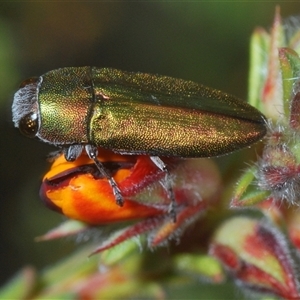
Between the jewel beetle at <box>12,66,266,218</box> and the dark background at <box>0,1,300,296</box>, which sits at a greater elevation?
the jewel beetle at <box>12,66,266,218</box>

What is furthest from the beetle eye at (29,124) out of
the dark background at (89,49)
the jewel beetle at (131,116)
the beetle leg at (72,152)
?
the dark background at (89,49)

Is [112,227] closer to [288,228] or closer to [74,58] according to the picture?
[288,228]

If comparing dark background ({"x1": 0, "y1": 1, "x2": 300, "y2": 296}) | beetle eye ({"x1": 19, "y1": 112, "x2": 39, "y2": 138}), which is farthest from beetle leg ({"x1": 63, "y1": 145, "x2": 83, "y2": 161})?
dark background ({"x1": 0, "y1": 1, "x2": 300, "y2": 296})

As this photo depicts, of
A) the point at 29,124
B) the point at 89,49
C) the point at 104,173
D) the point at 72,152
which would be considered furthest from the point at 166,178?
the point at 89,49

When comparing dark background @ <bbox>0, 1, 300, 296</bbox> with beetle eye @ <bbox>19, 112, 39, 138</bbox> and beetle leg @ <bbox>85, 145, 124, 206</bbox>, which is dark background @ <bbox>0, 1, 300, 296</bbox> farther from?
beetle leg @ <bbox>85, 145, 124, 206</bbox>

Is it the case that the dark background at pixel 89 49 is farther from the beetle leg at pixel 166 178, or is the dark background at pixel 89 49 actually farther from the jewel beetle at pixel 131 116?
the beetle leg at pixel 166 178

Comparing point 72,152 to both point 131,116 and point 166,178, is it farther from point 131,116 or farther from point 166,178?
point 166,178
